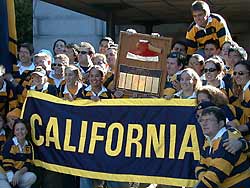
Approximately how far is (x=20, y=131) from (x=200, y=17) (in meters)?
2.86

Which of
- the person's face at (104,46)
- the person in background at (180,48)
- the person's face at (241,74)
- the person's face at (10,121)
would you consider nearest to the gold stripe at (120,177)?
the person's face at (10,121)

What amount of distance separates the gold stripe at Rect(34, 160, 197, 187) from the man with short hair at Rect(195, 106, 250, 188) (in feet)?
3.74

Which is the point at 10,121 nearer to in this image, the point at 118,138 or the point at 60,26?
the point at 118,138

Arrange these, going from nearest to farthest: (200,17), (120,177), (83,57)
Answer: (120,177), (200,17), (83,57)

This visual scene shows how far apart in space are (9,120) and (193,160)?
2607 mm

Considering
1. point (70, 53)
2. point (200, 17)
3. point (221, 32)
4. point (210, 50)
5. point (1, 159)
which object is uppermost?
point (200, 17)

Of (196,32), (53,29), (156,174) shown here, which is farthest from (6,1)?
(53,29)

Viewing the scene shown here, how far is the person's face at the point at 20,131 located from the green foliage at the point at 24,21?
17.2m

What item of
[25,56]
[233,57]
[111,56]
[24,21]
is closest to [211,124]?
[233,57]

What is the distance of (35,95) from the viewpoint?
24.8ft

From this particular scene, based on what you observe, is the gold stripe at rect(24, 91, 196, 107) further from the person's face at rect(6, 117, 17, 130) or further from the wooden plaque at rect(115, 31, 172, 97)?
the person's face at rect(6, 117, 17, 130)

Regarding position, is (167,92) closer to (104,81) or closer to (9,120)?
A: (104,81)

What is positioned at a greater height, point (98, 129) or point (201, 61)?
point (201, 61)

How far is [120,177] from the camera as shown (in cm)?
692
